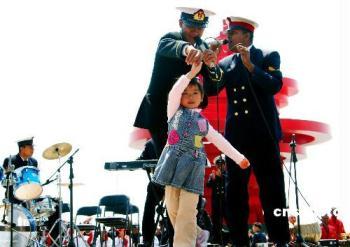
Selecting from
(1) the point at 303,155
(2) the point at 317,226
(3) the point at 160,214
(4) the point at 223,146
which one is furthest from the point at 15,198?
(1) the point at 303,155

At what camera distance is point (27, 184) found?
9953mm

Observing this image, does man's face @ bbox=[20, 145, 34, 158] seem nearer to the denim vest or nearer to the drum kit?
the drum kit

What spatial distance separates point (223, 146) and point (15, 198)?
547 cm

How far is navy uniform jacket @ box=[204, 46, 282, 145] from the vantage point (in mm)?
6188

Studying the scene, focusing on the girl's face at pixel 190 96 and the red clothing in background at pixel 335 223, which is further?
the red clothing in background at pixel 335 223

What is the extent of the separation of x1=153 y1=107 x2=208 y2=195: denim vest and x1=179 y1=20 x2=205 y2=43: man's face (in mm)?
728

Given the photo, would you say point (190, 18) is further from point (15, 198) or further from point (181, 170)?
point (15, 198)

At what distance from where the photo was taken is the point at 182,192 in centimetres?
499

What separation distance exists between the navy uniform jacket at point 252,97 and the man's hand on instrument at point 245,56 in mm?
69

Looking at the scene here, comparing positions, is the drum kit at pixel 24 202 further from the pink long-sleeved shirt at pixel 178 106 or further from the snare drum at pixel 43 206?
the pink long-sleeved shirt at pixel 178 106

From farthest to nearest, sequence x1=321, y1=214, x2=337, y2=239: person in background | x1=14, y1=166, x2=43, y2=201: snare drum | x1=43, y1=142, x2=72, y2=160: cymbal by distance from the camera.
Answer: x1=321, y1=214, x2=337, y2=239: person in background, x1=43, y1=142, x2=72, y2=160: cymbal, x1=14, y1=166, x2=43, y2=201: snare drum

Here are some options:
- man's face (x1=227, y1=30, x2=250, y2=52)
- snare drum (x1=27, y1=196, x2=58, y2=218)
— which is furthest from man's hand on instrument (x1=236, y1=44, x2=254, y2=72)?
snare drum (x1=27, y1=196, x2=58, y2=218)

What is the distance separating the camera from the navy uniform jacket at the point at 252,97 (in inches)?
244

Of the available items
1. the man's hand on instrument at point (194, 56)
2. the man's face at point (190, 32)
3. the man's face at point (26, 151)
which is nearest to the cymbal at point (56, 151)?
the man's face at point (26, 151)
